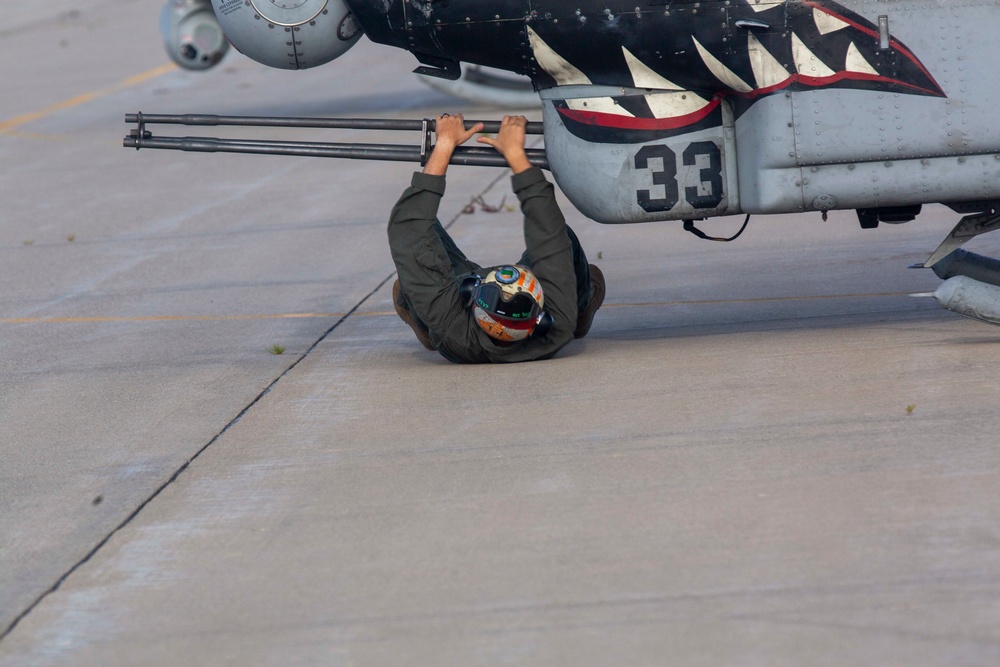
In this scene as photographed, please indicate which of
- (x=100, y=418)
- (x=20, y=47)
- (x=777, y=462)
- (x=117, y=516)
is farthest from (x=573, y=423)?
(x=20, y=47)

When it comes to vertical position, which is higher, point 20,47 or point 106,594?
point 20,47

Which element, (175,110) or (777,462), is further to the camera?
(175,110)

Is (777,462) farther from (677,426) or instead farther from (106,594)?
(106,594)

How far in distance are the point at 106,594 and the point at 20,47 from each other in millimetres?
26553

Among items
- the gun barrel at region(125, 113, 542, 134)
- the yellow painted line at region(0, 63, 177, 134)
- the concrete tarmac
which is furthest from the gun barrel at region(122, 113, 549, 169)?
the yellow painted line at region(0, 63, 177, 134)

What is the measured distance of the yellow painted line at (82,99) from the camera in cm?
1834

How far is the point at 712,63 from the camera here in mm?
5781

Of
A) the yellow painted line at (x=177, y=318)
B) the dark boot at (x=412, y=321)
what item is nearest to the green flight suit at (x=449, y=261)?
the dark boot at (x=412, y=321)

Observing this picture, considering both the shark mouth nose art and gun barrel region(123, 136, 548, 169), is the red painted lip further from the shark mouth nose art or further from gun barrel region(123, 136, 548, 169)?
gun barrel region(123, 136, 548, 169)

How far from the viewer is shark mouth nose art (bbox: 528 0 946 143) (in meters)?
Answer: 5.66

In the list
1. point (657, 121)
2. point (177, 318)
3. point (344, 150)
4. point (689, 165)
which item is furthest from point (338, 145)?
point (177, 318)

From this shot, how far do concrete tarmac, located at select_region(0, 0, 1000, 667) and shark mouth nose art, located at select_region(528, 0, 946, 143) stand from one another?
1.24 meters

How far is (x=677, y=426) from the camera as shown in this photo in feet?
17.5

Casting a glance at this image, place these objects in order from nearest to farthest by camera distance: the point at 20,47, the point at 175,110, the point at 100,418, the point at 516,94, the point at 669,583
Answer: the point at 669,583
the point at 100,418
the point at 516,94
the point at 175,110
the point at 20,47
